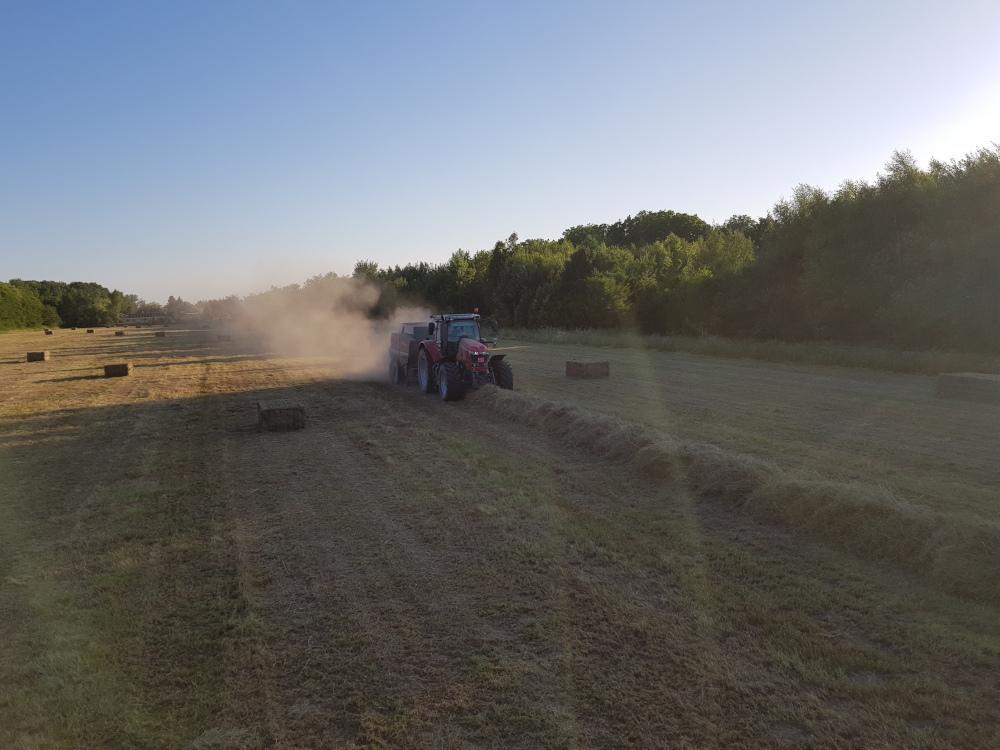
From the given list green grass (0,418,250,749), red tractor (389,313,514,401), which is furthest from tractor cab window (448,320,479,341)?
green grass (0,418,250,749)

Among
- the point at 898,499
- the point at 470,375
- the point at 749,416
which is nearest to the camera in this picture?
the point at 898,499

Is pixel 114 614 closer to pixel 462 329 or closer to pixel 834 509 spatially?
pixel 834 509

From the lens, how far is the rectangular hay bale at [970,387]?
44.4 feet

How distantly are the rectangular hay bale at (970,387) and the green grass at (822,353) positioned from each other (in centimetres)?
434

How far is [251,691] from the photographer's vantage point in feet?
12.2

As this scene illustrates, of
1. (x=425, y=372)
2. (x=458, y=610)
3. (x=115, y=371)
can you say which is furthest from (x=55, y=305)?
(x=458, y=610)

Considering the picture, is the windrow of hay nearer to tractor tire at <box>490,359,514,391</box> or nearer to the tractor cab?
tractor tire at <box>490,359,514,391</box>

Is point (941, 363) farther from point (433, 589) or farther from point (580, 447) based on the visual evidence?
point (433, 589)

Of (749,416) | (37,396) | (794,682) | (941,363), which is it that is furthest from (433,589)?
(941,363)

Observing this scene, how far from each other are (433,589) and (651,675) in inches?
73.4

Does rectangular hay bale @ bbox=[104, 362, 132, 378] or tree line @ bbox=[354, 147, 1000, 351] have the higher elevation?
tree line @ bbox=[354, 147, 1000, 351]

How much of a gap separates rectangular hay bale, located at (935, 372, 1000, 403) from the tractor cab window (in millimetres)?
10459

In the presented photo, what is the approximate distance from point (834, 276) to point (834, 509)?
22.8 meters

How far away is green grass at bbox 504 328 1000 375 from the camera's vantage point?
18.5 meters
